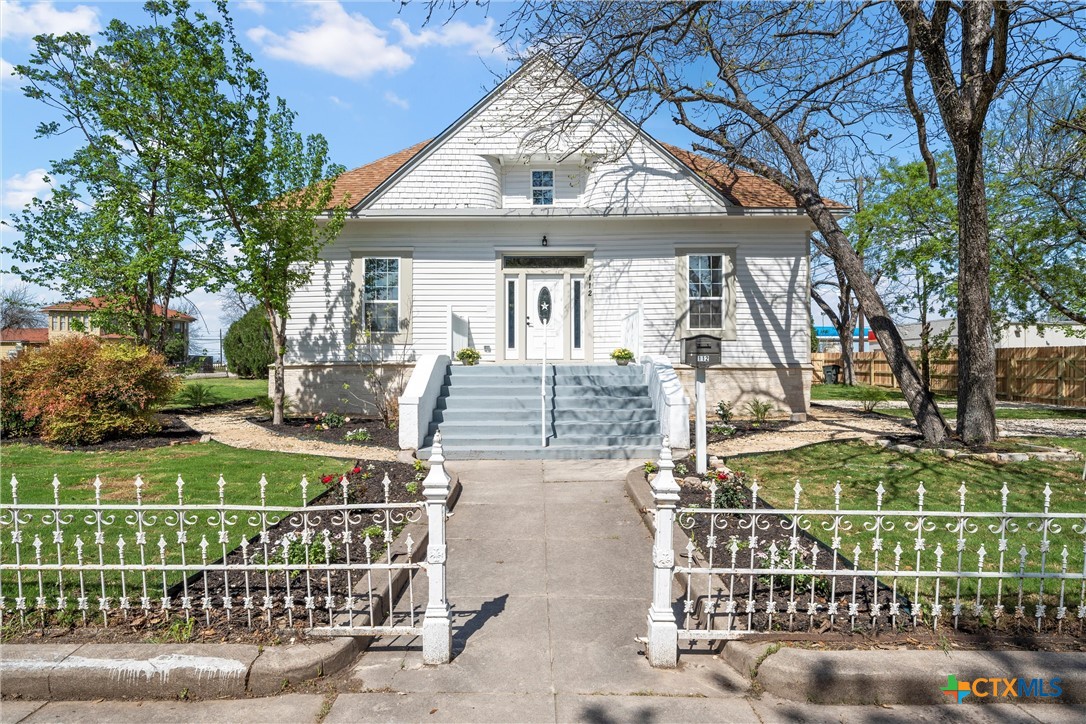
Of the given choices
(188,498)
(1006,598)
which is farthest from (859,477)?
(188,498)

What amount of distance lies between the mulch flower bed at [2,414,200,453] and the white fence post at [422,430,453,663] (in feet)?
29.2

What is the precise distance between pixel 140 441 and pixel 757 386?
1306 centimetres

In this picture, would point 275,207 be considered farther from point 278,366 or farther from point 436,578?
point 436,578

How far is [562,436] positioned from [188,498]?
545cm

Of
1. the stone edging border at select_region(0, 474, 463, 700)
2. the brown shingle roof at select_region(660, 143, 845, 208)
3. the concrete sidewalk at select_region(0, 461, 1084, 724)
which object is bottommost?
the concrete sidewalk at select_region(0, 461, 1084, 724)

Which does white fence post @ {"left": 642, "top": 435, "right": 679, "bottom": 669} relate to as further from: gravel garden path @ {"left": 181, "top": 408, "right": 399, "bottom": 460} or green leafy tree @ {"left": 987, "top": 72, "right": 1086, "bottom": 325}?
green leafy tree @ {"left": 987, "top": 72, "right": 1086, "bottom": 325}

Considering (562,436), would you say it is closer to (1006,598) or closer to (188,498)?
(188,498)

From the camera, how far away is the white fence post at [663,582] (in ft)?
12.5

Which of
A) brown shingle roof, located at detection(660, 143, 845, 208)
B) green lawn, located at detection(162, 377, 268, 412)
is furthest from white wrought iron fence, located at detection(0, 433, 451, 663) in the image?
green lawn, located at detection(162, 377, 268, 412)

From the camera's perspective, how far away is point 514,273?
573 inches

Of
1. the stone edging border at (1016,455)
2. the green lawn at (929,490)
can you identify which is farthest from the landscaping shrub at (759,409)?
the stone edging border at (1016,455)

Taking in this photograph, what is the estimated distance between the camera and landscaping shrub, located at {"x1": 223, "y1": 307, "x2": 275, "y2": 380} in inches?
1062

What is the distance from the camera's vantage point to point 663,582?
3889 millimetres

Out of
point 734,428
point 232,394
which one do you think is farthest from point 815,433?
point 232,394
